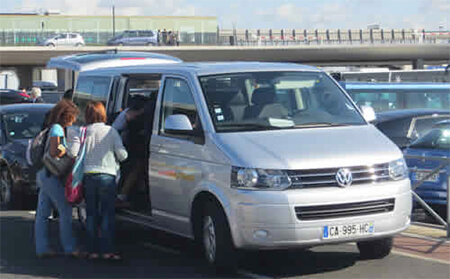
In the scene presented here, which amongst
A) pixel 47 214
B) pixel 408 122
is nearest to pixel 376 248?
pixel 47 214

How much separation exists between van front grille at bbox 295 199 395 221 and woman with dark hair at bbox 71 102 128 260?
2264mm

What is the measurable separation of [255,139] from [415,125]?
8.15 metres

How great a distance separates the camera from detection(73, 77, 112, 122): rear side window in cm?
1088

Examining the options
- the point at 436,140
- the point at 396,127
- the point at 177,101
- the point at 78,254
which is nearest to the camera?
the point at 177,101

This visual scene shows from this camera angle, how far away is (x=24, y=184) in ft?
44.4

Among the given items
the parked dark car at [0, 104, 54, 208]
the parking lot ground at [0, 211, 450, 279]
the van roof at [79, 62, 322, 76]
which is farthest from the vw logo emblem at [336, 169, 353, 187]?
the parked dark car at [0, 104, 54, 208]

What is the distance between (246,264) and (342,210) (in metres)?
1.48

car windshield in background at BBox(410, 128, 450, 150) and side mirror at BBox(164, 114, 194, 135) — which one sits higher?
side mirror at BBox(164, 114, 194, 135)

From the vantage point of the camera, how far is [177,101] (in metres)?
9.14

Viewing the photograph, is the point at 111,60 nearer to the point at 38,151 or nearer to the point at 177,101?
the point at 38,151

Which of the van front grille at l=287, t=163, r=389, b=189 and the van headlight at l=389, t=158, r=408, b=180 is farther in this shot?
the van headlight at l=389, t=158, r=408, b=180

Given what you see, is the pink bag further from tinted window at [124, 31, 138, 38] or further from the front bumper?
tinted window at [124, 31, 138, 38]

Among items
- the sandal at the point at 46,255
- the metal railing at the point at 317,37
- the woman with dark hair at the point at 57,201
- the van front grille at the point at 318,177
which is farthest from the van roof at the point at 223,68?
the metal railing at the point at 317,37

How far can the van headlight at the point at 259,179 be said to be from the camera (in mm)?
7531
